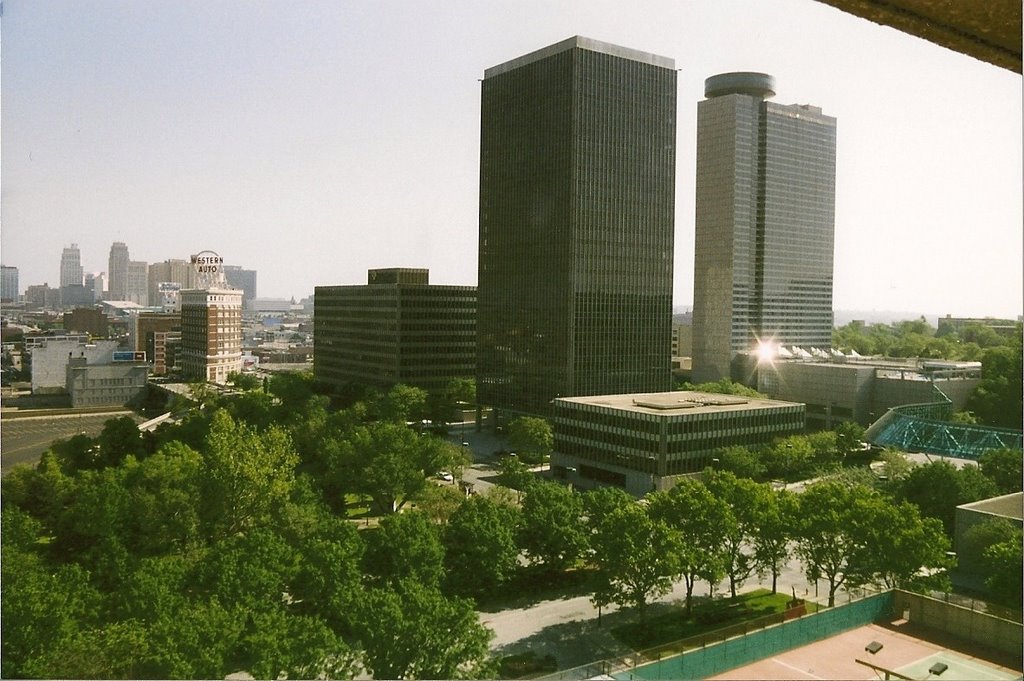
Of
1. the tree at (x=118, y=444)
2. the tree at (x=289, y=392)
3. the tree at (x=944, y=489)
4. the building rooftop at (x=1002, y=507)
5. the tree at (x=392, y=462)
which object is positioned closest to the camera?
the building rooftop at (x=1002, y=507)

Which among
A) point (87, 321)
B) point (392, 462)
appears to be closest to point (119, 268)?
point (87, 321)

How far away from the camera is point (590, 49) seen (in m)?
25.2

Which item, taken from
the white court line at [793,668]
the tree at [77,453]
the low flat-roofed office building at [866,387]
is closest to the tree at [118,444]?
the tree at [77,453]

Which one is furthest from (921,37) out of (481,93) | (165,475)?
(481,93)

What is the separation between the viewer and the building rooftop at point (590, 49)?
25.1 meters

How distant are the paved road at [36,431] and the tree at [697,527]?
15.8 metres

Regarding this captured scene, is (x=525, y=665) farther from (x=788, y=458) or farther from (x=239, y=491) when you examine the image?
(x=788, y=458)

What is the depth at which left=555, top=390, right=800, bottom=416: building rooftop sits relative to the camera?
18.2 meters

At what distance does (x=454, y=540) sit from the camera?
11.0 meters

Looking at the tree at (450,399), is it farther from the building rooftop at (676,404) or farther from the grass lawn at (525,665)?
the grass lawn at (525,665)

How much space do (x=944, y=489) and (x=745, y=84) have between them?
32.5m

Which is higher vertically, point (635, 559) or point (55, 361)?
point (55, 361)

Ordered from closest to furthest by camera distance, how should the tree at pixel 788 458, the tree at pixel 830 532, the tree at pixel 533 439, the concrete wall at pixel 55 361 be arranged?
1. the tree at pixel 830 532
2. the tree at pixel 788 458
3. the tree at pixel 533 439
4. the concrete wall at pixel 55 361

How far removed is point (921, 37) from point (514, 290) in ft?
84.8
